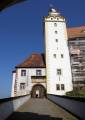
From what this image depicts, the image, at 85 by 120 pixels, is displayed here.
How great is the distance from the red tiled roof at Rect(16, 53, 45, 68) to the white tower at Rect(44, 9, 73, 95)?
202cm

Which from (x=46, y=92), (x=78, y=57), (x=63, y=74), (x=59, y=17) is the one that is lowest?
(x=46, y=92)

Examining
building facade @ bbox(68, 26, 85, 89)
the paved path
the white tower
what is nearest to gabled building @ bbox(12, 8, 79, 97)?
the white tower

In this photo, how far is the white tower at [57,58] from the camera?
35.6 meters

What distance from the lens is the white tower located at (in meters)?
35.6

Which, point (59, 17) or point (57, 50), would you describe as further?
point (59, 17)

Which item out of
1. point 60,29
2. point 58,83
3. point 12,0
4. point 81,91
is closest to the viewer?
point 12,0

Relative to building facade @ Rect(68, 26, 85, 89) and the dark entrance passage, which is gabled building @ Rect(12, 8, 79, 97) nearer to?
the dark entrance passage

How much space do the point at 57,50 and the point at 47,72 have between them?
4.75 metres

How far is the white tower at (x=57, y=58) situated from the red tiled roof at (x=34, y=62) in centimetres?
202

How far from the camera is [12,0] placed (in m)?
3.49

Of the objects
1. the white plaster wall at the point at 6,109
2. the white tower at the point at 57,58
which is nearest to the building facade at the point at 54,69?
the white tower at the point at 57,58

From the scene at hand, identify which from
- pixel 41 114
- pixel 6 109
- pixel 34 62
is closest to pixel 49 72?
pixel 34 62

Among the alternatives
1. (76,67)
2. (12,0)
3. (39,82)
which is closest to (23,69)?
(39,82)

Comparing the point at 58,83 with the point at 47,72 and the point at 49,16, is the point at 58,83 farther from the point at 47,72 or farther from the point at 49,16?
the point at 49,16
